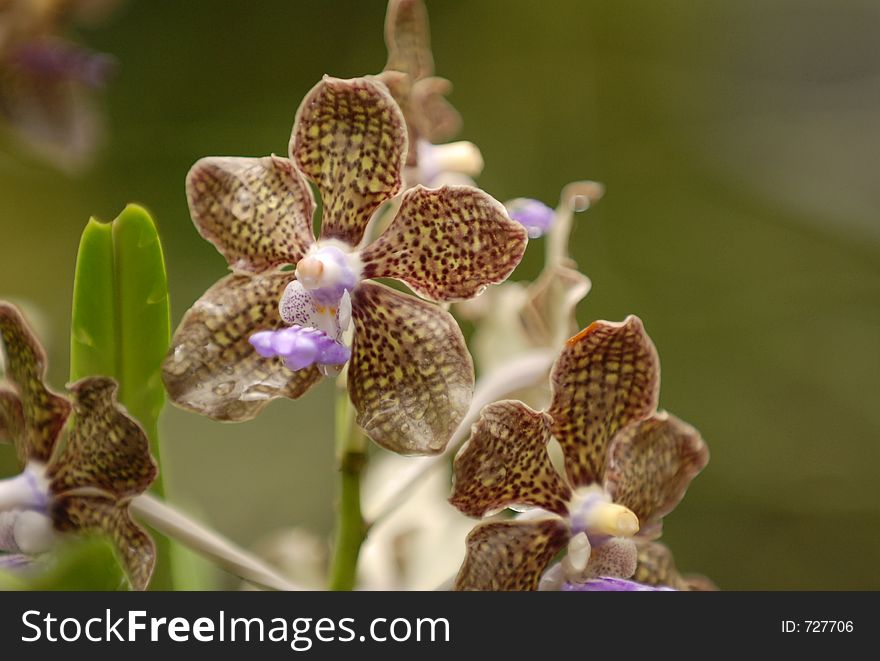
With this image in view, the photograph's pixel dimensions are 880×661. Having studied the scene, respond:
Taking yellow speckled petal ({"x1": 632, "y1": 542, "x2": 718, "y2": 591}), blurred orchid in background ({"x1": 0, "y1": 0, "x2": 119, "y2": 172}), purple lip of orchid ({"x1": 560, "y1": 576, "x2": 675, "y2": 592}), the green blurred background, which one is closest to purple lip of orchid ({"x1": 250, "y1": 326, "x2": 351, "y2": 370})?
purple lip of orchid ({"x1": 560, "y1": 576, "x2": 675, "y2": 592})

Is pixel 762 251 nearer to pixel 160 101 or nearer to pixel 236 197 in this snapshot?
pixel 160 101

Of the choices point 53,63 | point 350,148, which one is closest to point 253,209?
point 350,148

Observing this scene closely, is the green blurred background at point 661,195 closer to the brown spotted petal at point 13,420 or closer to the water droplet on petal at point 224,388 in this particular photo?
the brown spotted petal at point 13,420

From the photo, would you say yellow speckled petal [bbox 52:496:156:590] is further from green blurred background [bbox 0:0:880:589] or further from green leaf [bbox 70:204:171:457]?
green blurred background [bbox 0:0:880:589]

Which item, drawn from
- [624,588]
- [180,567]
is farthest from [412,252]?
[180,567]

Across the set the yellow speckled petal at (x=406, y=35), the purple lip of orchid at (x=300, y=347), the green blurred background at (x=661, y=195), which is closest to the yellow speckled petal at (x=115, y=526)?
the purple lip of orchid at (x=300, y=347)
